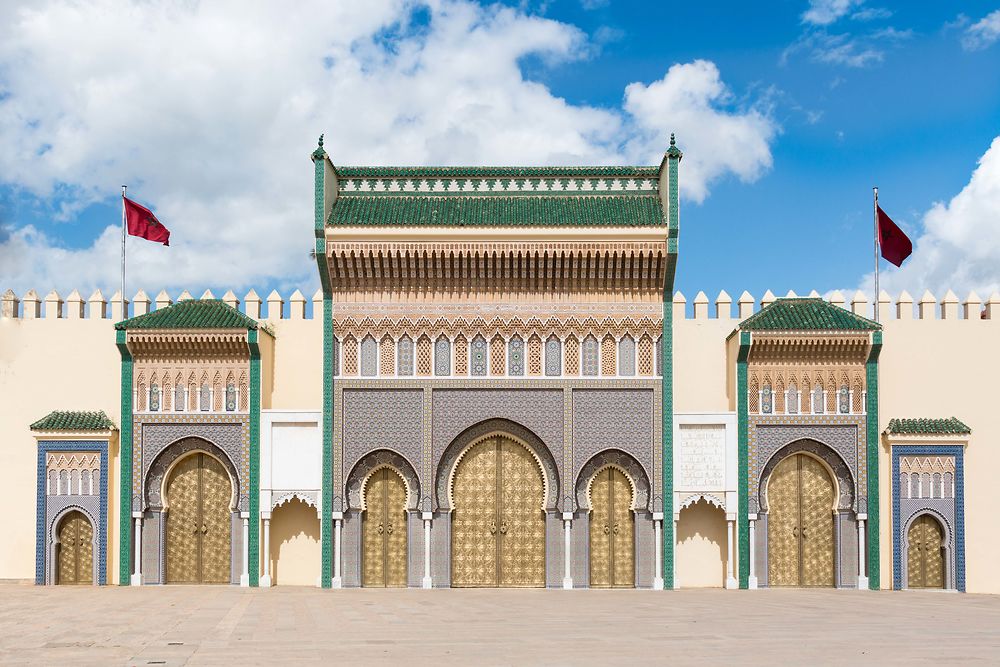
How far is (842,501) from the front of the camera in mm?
18891

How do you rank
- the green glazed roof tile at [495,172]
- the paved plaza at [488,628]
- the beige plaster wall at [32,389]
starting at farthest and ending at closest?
the green glazed roof tile at [495,172], the beige plaster wall at [32,389], the paved plaza at [488,628]

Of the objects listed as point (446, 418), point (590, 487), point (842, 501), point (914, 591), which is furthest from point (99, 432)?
point (914, 591)

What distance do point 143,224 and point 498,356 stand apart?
762 centimetres

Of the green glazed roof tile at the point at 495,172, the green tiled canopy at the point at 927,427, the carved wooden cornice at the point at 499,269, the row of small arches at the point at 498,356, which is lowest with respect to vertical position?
the green tiled canopy at the point at 927,427

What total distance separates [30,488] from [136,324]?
3827 mm

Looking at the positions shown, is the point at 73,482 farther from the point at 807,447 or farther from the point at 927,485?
the point at 927,485

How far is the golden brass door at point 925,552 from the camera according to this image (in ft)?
62.1

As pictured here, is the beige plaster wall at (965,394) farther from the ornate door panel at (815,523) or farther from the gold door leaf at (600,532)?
the gold door leaf at (600,532)

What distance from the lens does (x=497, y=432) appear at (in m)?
19.1

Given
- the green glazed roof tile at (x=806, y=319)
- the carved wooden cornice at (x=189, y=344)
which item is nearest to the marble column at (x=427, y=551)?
the carved wooden cornice at (x=189, y=344)

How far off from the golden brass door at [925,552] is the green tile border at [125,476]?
1423 centimetres

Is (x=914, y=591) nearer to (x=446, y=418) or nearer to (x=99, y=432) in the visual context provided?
(x=446, y=418)

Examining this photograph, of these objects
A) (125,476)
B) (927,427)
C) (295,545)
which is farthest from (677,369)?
(125,476)

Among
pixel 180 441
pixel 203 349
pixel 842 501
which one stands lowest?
pixel 842 501
